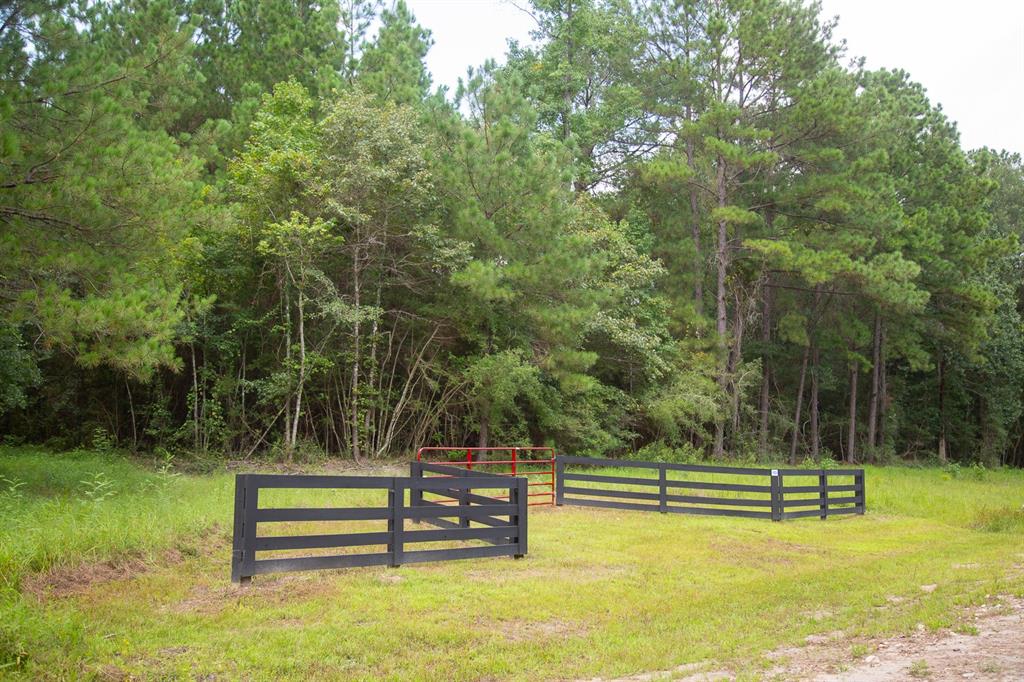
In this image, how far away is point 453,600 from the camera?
253 inches

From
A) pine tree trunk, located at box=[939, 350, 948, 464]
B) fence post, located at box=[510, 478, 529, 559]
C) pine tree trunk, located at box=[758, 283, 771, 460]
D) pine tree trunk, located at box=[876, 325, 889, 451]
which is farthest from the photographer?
pine tree trunk, located at box=[939, 350, 948, 464]

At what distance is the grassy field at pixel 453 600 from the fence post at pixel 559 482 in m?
2.56

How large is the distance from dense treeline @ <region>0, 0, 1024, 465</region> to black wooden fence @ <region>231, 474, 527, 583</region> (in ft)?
14.1

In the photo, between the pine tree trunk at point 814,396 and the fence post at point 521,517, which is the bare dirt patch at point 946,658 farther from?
the pine tree trunk at point 814,396

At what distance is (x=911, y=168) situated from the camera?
29.0 m

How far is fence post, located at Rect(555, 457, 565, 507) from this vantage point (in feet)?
43.7

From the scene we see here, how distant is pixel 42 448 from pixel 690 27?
23.0 meters

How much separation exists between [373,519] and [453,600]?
1.42 m

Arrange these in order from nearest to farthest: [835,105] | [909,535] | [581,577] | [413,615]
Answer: [413,615], [581,577], [909,535], [835,105]

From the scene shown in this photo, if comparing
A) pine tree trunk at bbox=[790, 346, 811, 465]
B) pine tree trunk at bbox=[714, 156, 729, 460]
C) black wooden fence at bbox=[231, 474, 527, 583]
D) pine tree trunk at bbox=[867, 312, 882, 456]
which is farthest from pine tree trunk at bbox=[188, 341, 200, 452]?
pine tree trunk at bbox=[867, 312, 882, 456]

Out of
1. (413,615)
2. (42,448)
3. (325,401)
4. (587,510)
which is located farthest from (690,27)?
(413,615)

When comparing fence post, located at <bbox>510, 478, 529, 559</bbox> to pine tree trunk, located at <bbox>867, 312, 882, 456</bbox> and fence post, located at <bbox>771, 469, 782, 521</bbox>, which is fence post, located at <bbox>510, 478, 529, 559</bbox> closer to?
fence post, located at <bbox>771, 469, 782, 521</bbox>

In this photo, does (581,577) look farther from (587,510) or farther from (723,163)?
(723,163)

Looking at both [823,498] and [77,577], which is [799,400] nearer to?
[823,498]
